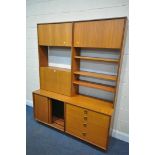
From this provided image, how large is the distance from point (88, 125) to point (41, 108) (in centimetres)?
112

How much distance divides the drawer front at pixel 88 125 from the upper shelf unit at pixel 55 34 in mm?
1183

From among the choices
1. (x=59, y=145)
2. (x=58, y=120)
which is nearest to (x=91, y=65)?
(x=58, y=120)

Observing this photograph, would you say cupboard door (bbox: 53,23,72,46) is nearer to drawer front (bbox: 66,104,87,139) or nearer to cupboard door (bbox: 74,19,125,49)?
cupboard door (bbox: 74,19,125,49)

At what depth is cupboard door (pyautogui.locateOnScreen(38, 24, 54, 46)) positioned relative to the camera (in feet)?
8.62

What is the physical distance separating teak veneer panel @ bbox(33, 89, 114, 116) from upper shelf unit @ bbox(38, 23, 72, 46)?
3.29ft

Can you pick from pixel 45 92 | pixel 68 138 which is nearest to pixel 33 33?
pixel 45 92

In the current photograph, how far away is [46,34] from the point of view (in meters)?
2.70

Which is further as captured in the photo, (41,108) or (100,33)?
(41,108)

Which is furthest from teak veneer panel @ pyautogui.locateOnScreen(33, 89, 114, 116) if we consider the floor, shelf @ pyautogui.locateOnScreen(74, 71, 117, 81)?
the floor

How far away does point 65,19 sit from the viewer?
2684 millimetres

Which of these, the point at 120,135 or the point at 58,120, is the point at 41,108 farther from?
the point at 120,135

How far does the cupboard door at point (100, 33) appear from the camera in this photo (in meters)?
1.94
